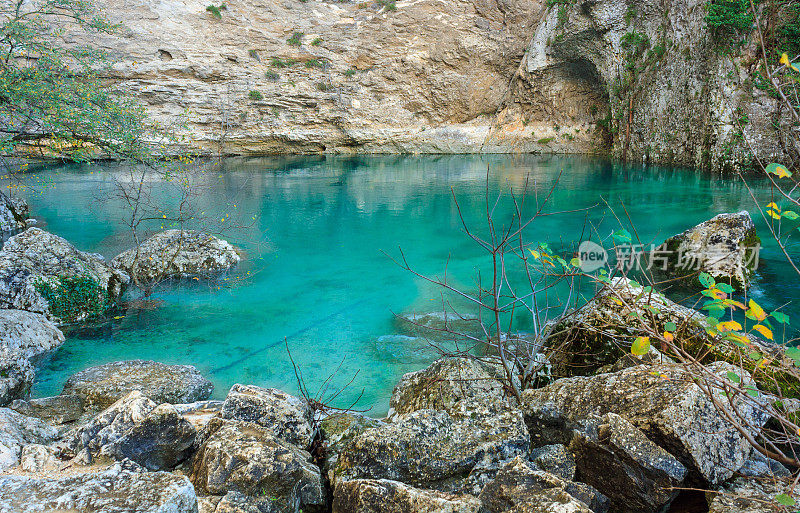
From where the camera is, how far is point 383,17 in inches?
1239

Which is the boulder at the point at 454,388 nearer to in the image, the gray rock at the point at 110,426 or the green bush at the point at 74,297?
the gray rock at the point at 110,426

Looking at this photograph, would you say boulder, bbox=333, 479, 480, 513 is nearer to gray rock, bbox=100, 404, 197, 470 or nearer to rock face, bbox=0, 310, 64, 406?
gray rock, bbox=100, 404, 197, 470

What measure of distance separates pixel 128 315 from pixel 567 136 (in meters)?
29.2

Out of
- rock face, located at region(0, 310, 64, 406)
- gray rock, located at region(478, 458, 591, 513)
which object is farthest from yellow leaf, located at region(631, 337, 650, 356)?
rock face, located at region(0, 310, 64, 406)

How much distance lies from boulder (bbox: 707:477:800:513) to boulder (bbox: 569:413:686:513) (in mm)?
198

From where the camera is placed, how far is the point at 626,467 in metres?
2.70

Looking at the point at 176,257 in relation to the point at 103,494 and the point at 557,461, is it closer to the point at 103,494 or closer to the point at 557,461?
the point at 103,494

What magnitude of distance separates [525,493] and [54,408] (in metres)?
4.35

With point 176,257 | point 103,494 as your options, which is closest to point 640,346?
point 103,494

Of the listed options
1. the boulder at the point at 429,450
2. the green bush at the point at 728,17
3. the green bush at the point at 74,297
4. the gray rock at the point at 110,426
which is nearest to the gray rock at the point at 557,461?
the boulder at the point at 429,450

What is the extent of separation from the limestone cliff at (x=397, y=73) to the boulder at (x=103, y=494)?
83.2ft

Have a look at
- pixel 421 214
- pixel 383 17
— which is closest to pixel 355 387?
pixel 421 214

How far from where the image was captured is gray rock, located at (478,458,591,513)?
215 centimetres

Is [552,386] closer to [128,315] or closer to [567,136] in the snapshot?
[128,315]
